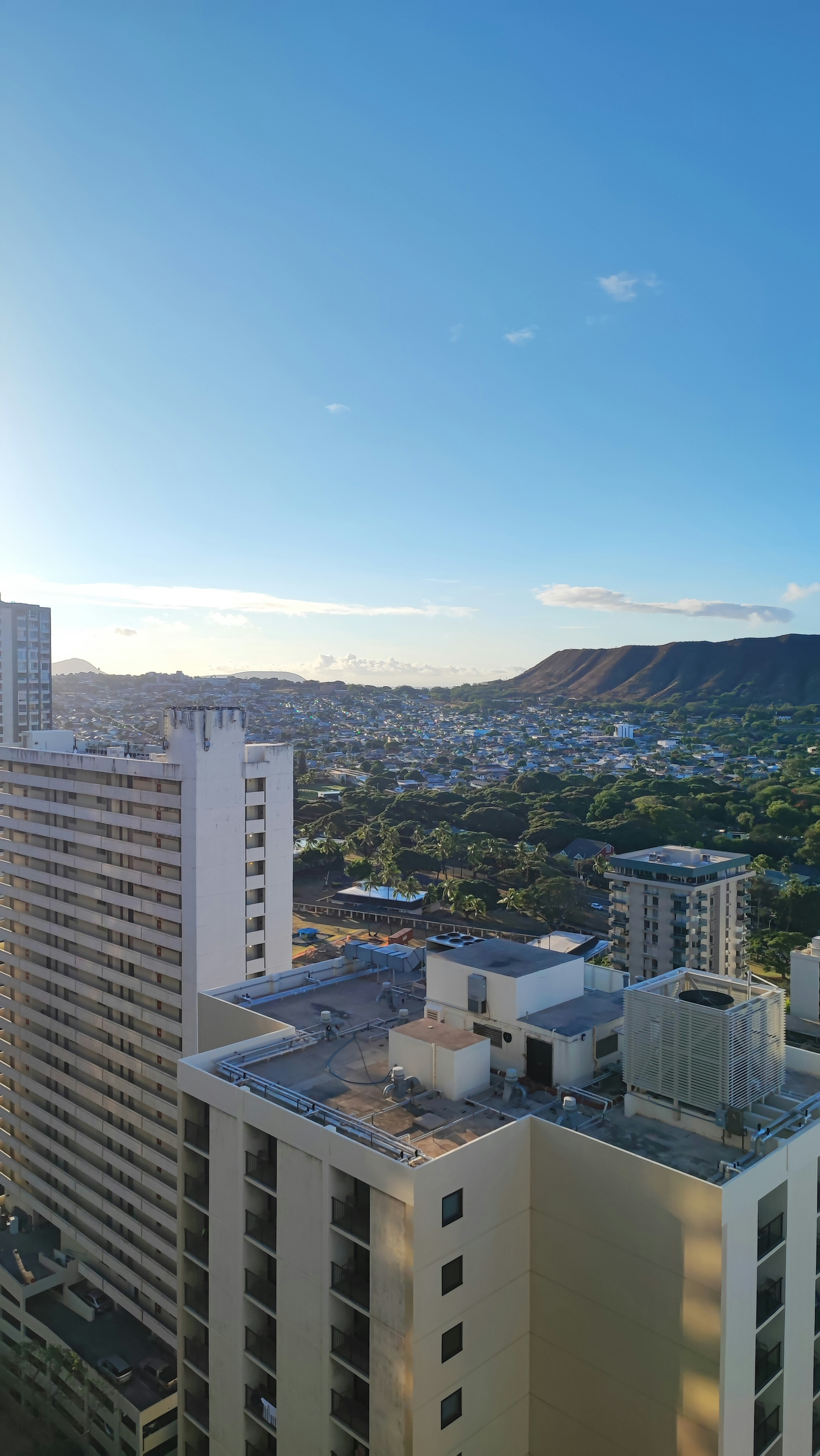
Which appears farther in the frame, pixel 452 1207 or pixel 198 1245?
pixel 198 1245

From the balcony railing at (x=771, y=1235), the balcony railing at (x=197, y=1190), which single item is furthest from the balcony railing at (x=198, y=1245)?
the balcony railing at (x=771, y=1235)

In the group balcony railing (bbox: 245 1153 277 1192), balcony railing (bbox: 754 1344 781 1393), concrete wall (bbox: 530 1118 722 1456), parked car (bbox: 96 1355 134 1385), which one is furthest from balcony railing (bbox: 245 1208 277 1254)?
parked car (bbox: 96 1355 134 1385)

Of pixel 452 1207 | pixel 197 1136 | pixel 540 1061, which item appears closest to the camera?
pixel 452 1207

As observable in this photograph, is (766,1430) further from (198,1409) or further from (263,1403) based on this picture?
(198,1409)

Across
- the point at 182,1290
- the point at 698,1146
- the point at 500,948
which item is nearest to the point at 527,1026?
the point at 500,948

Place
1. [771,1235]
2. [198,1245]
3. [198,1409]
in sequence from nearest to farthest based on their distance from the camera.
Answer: [771,1235] → [198,1245] → [198,1409]

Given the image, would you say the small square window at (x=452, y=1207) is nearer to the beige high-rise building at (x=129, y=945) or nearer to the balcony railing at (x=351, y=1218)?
the balcony railing at (x=351, y=1218)

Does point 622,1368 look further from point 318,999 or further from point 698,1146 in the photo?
point 318,999

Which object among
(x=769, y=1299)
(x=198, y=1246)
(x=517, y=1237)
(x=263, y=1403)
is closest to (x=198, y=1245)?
(x=198, y=1246)

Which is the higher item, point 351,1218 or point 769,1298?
point 351,1218
